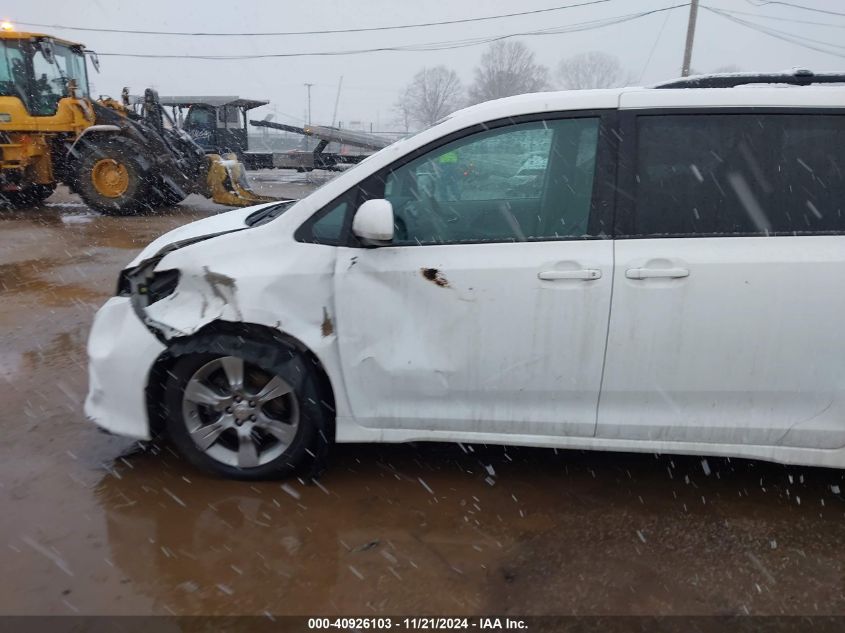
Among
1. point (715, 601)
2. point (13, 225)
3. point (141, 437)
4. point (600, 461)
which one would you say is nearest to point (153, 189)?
point (13, 225)

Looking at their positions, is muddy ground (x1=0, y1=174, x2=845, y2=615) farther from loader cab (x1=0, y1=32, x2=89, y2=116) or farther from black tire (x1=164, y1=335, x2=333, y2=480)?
loader cab (x1=0, y1=32, x2=89, y2=116)

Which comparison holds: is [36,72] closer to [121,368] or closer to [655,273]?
[121,368]

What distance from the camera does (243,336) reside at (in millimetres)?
2885

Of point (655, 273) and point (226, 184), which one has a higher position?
point (655, 273)

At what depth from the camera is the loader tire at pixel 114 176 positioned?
11930 mm

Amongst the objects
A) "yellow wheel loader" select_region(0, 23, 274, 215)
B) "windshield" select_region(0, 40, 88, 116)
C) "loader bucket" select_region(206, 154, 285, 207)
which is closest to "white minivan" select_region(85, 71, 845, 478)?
"loader bucket" select_region(206, 154, 285, 207)

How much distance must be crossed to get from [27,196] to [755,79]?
14327mm

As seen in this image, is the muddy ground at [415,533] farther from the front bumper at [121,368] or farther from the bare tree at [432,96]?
the bare tree at [432,96]

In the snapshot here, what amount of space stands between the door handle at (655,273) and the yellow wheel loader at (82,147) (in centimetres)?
1037

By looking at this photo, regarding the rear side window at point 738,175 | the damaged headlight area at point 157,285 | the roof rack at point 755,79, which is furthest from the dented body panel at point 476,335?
the roof rack at point 755,79

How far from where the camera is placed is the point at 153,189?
40.2ft

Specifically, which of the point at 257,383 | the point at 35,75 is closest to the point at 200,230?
the point at 257,383

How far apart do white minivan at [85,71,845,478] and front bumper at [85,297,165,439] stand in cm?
1

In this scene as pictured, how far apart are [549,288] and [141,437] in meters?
1.96
